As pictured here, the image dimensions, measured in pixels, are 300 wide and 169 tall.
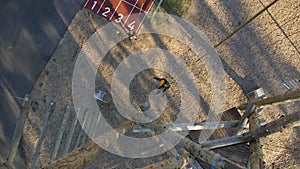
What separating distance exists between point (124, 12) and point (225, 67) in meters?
3.69

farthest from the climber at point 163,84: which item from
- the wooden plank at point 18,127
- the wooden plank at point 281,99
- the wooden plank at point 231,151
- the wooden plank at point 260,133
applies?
the wooden plank at point 18,127

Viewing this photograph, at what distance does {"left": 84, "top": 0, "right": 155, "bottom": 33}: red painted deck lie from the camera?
1105 centimetres

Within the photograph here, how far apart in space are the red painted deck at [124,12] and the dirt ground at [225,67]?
0.30 metres

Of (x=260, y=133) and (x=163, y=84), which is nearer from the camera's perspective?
(x=260, y=133)

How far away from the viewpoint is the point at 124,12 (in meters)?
11.1

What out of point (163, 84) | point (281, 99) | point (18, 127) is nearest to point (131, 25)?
point (163, 84)

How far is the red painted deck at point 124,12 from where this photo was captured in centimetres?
1105

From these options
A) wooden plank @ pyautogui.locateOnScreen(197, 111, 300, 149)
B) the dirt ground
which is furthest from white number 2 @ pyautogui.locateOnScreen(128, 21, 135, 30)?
wooden plank @ pyautogui.locateOnScreen(197, 111, 300, 149)

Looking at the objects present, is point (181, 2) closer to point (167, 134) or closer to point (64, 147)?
point (167, 134)

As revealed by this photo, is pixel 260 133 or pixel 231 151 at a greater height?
pixel 260 133

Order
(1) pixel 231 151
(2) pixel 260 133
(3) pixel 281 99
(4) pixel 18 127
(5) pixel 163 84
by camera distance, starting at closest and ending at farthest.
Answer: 1. (2) pixel 260 133
2. (3) pixel 281 99
3. (1) pixel 231 151
4. (5) pixel 163 84
5. (4) pixel 18 127

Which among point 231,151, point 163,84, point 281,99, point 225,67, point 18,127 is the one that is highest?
point 18,127

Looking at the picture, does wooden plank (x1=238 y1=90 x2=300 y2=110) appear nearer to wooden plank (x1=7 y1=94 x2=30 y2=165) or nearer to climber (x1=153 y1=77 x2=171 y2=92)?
climber (x1=153 y1=77 x2=171 y2=92)

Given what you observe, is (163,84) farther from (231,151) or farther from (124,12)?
(231,151)
